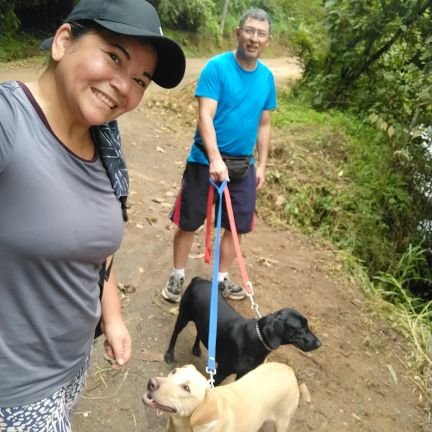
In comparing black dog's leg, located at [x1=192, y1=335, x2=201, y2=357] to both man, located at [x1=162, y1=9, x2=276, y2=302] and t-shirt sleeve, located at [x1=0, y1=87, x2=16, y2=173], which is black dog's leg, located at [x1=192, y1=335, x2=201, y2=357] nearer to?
man, located at [x1=162, y1=9, x2=276, y2=302]

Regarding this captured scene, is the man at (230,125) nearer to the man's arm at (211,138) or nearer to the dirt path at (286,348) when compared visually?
the man's arm at (211,138)

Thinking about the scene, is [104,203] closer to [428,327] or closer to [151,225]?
[151,225]

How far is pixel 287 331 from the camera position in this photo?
283 cm

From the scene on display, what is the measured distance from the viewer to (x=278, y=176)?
645 centimetres

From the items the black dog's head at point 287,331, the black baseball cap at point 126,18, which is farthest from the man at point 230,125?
the black baseball cap at point 126,18

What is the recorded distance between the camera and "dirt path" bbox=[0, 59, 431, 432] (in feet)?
9.88

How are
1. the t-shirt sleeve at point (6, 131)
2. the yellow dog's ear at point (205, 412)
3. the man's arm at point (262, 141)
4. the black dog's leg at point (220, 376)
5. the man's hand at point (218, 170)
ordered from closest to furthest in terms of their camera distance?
the t-shirt sleeve at point (6, 131), the yellow dog's ear at point (205, 412), the black dog's leg at point (220, 376), the man's hand at point (218, 170), the man's arm at point (262, 141)

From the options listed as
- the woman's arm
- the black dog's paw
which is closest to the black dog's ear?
the black dog's paw

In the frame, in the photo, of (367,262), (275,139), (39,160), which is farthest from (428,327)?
(39,160)

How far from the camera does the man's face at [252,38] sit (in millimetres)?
3248

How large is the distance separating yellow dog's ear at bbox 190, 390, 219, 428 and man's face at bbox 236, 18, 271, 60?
228cm

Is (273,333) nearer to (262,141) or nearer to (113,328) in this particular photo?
(113,328)

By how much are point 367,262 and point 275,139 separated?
2556 mm

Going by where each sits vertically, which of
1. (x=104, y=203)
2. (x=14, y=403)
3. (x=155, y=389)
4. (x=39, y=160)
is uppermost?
(x=39, y=160)
